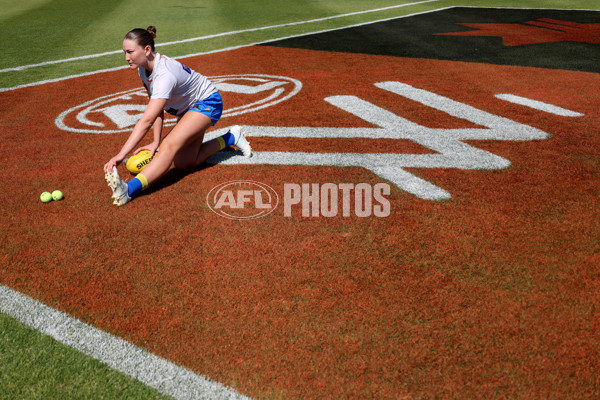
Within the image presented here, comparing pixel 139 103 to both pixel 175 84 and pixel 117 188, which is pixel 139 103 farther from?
pixel 117 188

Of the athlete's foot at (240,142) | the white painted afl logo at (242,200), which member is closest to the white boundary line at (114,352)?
the white painted afl logo at (242,200)

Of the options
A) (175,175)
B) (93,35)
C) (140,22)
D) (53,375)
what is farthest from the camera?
(140,22)

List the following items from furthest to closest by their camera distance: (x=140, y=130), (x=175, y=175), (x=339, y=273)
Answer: (x=175, y=175) < (x=140, y=130) < (x=339, y=273)

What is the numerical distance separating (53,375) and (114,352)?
0.32 meters

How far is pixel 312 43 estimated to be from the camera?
11273 millimetres

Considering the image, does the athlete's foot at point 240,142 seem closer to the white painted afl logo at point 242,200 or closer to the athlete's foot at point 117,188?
the white painted afl logo at point 242,200

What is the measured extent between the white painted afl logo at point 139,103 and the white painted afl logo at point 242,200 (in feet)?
7.27

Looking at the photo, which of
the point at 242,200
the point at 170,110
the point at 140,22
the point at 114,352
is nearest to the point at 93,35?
the point at 140,22

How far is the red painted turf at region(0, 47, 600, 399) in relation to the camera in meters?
2.75

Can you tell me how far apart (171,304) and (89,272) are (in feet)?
2.53

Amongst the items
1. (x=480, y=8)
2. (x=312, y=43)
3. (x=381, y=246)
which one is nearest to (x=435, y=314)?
(x=381, y=246)

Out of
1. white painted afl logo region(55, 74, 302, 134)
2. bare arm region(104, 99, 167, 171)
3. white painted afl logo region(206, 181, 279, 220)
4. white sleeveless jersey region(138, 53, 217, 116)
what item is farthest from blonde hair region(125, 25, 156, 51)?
white painted afl logo region(55, 74, 302, 134)

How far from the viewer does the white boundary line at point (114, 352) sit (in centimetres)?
262

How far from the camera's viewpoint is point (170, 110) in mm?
5328
